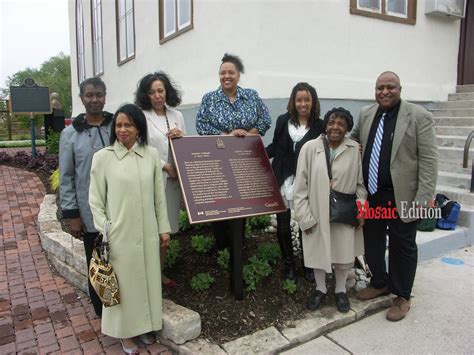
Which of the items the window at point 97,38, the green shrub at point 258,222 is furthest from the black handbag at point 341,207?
the window at point 97,38

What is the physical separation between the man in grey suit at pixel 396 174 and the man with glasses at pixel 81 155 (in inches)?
86.7

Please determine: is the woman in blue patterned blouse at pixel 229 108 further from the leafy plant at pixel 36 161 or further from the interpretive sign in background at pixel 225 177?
the leafy plant at pixel 36 161

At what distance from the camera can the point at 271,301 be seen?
11.4ft

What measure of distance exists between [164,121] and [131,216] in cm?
99

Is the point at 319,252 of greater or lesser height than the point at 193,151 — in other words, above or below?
below

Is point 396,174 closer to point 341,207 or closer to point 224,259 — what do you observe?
point 341,207

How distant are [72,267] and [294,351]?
2.62 meters

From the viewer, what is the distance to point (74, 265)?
427cm

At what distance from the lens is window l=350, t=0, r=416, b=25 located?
632 cm

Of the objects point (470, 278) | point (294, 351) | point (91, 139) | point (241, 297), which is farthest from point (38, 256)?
point (470, 278)

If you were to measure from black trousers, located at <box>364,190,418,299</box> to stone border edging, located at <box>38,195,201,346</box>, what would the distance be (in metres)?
1.66

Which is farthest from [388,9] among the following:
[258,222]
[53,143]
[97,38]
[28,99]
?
[28,99]

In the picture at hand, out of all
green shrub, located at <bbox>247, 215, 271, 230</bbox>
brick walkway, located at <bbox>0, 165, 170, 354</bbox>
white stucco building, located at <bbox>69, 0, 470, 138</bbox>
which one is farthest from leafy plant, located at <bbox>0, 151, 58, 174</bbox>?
green shrub, located at <bbox>247, 215, 271, 230</bbox>

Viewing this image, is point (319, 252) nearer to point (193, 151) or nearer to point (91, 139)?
point (193, 151)
